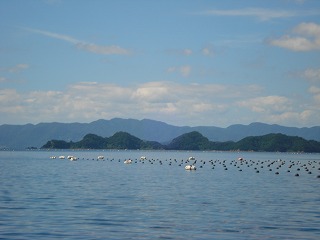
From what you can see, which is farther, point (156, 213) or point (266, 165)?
point (266, 165)

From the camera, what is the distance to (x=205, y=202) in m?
44.0

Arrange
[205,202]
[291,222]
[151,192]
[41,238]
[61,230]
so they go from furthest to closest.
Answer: [151,192]
[205,202]
[291,222]
[61,230]
[41,238]

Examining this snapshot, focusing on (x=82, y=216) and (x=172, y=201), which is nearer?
(x=82, y=216)

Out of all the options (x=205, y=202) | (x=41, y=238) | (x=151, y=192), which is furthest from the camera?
(x=151, y=192)

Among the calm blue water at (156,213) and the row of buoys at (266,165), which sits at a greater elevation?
the row of buoys at (266,165)

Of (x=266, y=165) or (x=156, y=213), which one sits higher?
(x=266, y=165)

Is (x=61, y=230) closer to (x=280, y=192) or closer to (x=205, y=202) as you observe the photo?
(x=205, y=202)

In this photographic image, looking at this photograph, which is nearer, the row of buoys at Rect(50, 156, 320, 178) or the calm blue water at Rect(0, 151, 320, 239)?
the calm blue water at Rect(0, 151, 320, 239)

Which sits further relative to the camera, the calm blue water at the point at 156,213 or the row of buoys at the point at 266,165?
the row of buoys at the point at 266,165

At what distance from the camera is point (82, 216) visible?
3488cm

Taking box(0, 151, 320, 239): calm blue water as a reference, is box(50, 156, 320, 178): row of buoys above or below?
above

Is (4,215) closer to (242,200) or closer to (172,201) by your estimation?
(172,201)

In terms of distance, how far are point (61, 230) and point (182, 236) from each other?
6.94 meters

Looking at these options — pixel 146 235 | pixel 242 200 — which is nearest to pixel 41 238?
pixel 146 235
